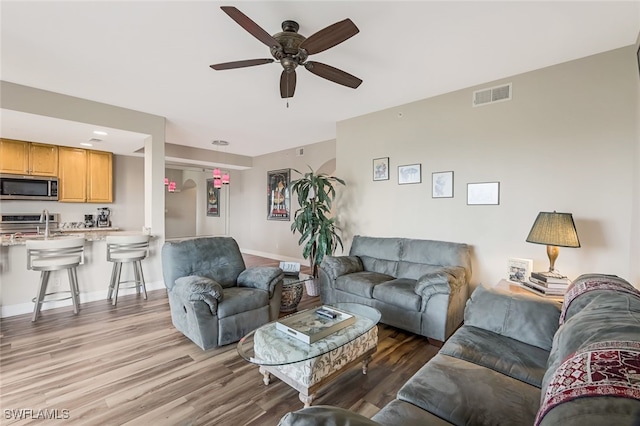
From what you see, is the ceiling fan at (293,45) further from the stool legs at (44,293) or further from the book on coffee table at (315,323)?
the stool legs at (44,293)

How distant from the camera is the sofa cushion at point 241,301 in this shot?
263 centimetres

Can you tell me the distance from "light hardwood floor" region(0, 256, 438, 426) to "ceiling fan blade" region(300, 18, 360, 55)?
2.55 meters

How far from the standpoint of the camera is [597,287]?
151 cm

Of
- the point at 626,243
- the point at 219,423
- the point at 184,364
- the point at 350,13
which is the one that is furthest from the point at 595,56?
the point at 184,364

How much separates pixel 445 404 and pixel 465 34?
273 centimetres

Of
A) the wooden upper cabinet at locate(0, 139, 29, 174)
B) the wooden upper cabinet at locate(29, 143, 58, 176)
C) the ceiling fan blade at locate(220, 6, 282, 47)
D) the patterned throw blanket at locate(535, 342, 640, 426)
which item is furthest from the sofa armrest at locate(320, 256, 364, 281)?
the wooden upper cabinet at locate(0, 139, 29, 174)

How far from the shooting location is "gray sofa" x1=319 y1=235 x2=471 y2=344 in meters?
2.78

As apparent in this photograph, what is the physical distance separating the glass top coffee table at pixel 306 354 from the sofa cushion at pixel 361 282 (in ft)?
3.23

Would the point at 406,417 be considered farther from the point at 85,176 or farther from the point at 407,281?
the point at 85,176

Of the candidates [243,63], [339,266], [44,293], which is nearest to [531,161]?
[339,266]

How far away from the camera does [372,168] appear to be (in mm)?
4391

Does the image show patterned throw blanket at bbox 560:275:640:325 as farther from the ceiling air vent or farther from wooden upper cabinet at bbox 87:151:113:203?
wooden upper cabinet at bbox 87:151:113:203

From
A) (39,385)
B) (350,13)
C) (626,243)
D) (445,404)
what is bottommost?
(39,385)

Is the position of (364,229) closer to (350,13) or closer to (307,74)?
(307,74)
